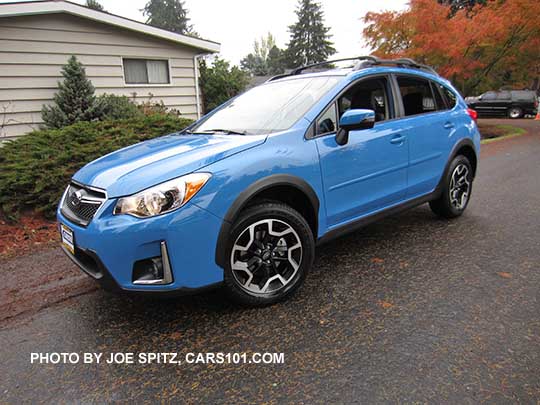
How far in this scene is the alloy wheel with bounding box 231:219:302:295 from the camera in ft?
8.30

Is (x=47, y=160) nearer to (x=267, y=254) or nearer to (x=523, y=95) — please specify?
(x=267, y=254)

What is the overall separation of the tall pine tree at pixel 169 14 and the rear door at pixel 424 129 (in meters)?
61.1

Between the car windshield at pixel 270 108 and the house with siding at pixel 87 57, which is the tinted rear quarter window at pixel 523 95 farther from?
the car windshield at pixel 270 108

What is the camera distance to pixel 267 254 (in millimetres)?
2627

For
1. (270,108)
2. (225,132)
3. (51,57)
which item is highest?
(51,57)

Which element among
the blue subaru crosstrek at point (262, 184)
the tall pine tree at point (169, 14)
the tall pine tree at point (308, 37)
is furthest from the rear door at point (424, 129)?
the tall pine tree at point (169, 14)

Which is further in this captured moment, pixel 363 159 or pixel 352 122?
pixel 363 159

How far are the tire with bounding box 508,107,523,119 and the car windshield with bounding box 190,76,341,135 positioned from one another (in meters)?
23.4

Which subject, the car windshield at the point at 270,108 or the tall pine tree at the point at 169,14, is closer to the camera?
the car windshield at the point at 270,108

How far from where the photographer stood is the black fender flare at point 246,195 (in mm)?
2355

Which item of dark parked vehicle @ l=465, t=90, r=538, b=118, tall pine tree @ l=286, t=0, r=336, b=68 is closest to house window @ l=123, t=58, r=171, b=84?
dark parked vehicle @ l=465, t=90, r=538, b=118

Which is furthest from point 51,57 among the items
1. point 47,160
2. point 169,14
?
point 169,14

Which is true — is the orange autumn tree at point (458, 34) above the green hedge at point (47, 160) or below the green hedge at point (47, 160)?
above

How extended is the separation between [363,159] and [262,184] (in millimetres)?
1043
